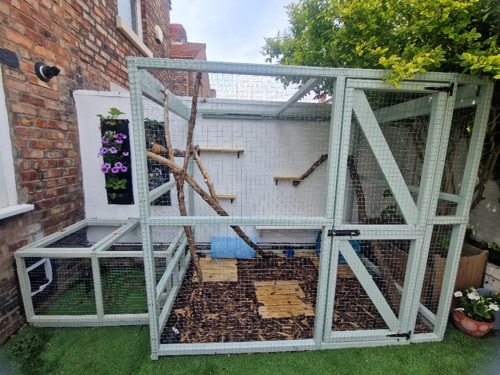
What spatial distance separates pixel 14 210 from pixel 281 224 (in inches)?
81.6

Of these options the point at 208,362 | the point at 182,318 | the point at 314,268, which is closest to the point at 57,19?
the point at 182,318

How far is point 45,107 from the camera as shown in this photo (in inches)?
79.7

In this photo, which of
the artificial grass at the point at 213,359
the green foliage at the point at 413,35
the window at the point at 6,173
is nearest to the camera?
the green foliage at the point at 413,35

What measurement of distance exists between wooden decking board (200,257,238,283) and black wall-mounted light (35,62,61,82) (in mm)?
2530

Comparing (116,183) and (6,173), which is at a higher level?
(6,173)

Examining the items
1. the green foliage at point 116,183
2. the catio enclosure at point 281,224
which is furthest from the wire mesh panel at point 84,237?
the green foliage at point 116,183

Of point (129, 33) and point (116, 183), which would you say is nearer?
point (116, 183)

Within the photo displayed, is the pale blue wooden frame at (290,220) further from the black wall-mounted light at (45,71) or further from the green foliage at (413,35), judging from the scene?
the black wall-mounted light at (45,71)

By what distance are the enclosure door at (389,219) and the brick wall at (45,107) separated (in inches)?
100

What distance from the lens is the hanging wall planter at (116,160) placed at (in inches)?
95.0

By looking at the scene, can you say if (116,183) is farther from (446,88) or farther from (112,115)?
(446,88)

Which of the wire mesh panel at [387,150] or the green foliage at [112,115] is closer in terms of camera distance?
the wire mesh panel at [387,150]

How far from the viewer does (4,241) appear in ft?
5.58

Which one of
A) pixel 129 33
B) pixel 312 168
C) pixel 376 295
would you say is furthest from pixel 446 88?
pixel 129 33
